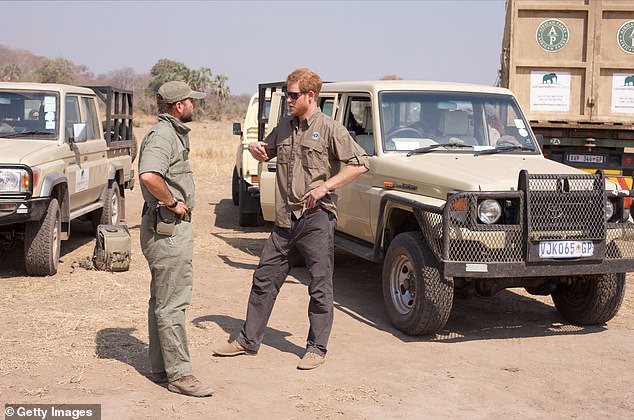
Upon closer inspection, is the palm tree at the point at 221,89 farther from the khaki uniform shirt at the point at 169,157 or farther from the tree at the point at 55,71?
the khaki uniform shirt at the point at 169,157

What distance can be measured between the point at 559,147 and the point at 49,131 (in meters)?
6.78

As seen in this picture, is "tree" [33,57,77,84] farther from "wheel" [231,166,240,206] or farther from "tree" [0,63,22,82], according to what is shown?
"wheel" [231,166,240,206]

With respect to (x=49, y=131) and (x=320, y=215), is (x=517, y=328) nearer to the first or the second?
Result: (x=320, y=215)

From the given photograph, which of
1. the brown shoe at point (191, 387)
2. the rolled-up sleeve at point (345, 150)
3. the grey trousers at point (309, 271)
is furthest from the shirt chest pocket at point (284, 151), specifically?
the brown shoe at point (191, 387)

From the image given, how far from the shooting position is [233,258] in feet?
32.1

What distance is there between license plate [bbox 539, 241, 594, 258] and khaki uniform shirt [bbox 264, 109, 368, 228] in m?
1.40

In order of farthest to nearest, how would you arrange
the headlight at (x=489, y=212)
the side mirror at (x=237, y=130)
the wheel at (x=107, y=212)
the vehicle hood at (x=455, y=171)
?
the side mirror at (x=237, y=130) → the wheel at (x=107, y=212) → the vehicle hood at (x=455, y=171) → the headlight at (x=489, y=212)

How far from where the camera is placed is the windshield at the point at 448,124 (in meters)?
7.47

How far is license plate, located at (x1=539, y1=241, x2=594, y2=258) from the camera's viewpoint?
6.07 m

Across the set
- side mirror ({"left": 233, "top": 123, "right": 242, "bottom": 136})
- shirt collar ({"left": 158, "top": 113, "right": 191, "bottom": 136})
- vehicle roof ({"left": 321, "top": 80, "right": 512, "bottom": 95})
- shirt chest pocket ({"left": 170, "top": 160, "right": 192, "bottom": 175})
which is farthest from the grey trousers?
side mirror ({"left": 233, "top": 123, "right": 242, "bottom": 136})

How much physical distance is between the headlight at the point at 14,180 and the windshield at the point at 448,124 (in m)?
3.17

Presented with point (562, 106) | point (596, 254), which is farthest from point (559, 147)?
point (596, 254)

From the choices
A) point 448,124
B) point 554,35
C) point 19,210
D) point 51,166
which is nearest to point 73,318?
point 19,210

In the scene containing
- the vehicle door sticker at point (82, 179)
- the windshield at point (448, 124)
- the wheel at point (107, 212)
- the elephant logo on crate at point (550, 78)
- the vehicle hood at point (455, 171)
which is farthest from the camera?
the elephant logo on crate at point (550, 78)
